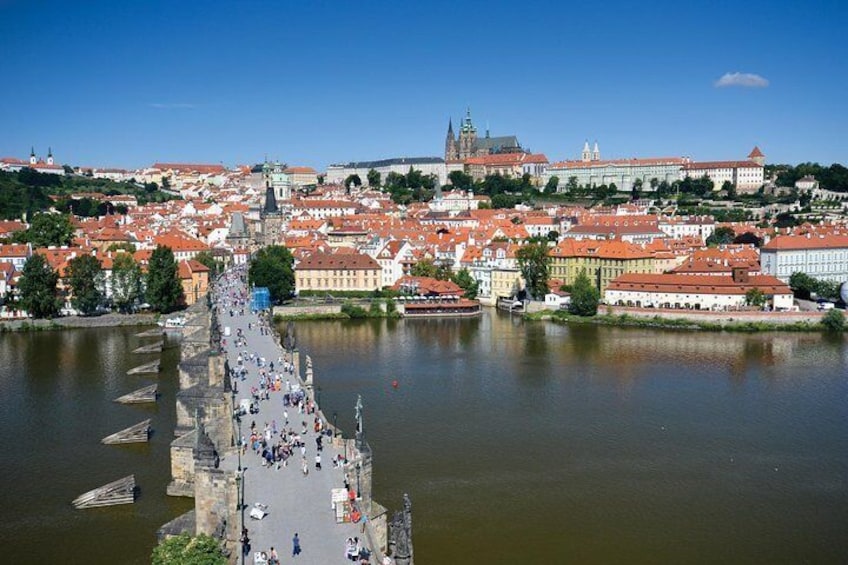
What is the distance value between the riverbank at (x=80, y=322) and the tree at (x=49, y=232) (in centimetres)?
1625

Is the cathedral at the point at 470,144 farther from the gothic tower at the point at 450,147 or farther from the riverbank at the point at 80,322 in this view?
the riverbank at the point at 80,322

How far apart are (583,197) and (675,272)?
5587cm

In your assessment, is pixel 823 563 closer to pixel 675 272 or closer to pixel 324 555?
pixel 324 555

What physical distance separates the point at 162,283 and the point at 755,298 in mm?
30973

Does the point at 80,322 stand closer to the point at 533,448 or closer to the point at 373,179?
the point at 533,448

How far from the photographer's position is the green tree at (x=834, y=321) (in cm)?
4234

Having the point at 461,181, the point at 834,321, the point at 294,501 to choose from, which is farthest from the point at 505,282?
the point at 461,181

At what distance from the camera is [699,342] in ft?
130

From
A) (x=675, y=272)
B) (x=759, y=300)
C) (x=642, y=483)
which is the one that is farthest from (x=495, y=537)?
(x=675, y=272)

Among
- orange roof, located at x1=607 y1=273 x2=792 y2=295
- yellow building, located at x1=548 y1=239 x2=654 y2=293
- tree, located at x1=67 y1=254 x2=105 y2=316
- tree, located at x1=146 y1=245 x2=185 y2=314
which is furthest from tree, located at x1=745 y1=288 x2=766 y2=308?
tree, located at x1=67 y1=254 x2=105 y2=316

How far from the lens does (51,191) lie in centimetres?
10050

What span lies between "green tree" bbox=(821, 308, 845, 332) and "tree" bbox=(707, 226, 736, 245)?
26162mm

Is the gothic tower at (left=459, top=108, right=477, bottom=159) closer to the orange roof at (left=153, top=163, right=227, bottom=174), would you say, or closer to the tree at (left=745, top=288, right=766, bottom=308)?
the orange roof at (left=153, top=163, right=227, bottom=174)

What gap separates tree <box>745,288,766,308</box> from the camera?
45.1 m
